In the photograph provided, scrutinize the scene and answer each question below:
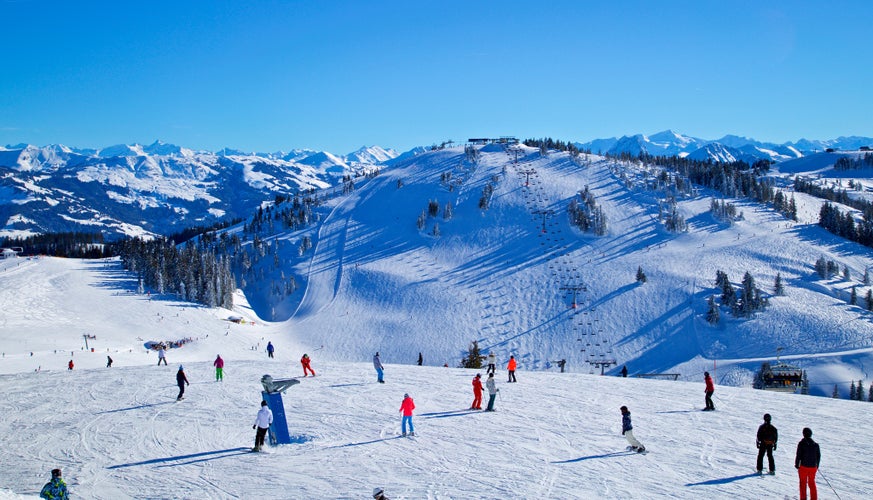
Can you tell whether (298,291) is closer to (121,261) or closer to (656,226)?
(121,261)

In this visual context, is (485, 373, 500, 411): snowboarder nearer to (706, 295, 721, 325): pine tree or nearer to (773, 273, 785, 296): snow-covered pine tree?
(706, 295, 721, 325): pine tree

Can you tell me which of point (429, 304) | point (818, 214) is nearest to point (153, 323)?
point (429, 304)

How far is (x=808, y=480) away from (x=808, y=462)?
610mm

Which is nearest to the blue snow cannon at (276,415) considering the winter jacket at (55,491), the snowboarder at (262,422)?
the snowboarder at (262,422)

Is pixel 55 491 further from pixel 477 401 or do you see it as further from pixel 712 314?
pixel 712 314

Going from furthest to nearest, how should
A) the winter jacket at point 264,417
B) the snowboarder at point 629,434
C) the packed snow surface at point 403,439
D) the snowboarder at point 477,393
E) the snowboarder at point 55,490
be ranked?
the snowboarder at point 477,393 < the snowboarder at point 629,434 < the winter jacket at point 264,417 < the packed snow surface at point 403,439 < the snowboarder at point 55,490

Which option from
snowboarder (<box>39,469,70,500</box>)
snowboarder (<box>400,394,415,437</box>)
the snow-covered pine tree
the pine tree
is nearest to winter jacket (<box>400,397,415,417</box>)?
snowboarder (<box>400,394,415,437</box>)

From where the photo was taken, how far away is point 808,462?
45.0 ft

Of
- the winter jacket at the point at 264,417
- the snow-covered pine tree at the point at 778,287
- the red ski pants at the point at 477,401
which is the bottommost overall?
the red ski pants at the point at 477,401

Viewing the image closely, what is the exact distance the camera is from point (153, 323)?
7381 centimetres

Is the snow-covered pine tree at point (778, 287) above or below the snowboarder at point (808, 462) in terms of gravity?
above

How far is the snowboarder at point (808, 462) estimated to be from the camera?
13.7 metres

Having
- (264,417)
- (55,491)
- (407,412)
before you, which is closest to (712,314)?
(407,412)

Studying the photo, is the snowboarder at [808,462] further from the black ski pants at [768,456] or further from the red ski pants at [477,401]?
the red ski pants at [477,401]
